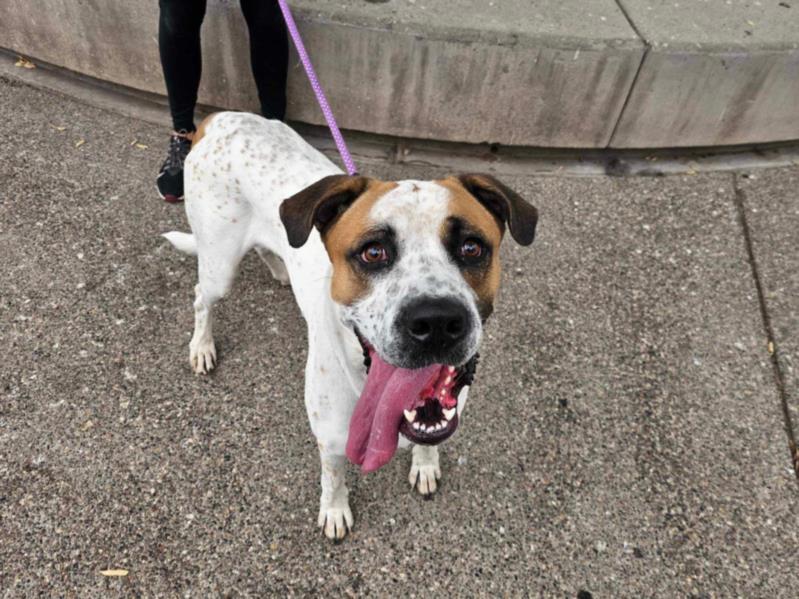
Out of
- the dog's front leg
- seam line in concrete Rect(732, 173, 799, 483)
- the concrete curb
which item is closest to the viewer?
the dog's front leg

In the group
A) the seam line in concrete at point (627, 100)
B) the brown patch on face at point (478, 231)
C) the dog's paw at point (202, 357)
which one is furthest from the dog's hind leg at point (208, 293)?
the seam line in concrete at point (627, 100)

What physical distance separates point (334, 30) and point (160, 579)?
3514 millimetres

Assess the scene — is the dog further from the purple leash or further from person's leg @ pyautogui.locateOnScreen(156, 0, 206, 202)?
person's leg @ pyautogui.locateOnScreen(156, 0, 206, 202)

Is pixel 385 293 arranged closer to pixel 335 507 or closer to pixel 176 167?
pixel 335 507

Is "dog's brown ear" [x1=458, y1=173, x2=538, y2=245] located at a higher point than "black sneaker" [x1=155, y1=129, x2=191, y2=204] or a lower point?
higher

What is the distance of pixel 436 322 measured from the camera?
1.75 meters

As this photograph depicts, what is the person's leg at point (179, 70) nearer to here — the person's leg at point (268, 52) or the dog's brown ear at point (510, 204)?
the person's leg at point (268, 52)

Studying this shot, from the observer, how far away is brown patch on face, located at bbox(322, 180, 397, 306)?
1996 mm

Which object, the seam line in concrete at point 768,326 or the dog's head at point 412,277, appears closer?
the dog's head at point 412,277

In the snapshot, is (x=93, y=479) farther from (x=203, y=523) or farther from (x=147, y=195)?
(x=147, y=195)

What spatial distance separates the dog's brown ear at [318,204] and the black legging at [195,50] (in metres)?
2.07

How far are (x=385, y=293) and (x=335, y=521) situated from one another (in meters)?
1.34

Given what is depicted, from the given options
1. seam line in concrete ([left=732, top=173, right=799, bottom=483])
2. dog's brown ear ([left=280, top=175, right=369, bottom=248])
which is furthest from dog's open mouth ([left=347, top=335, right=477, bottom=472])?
seam line in concrete ([left=732, top=173, right=799, bottom=483])

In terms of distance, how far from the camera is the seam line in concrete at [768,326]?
3.09 m
